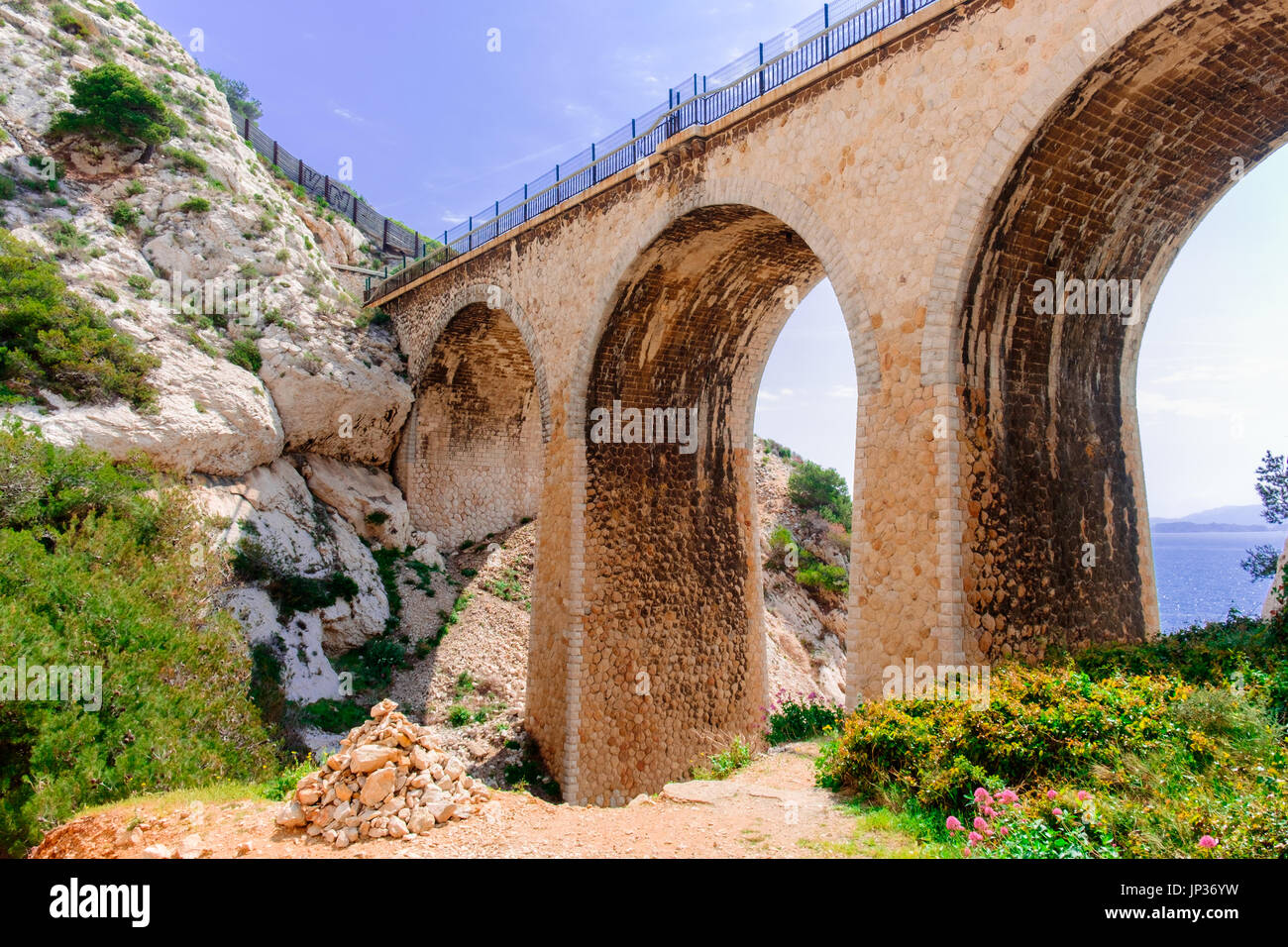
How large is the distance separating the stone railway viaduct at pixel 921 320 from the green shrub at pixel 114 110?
14694 millimetres

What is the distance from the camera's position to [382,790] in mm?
6406

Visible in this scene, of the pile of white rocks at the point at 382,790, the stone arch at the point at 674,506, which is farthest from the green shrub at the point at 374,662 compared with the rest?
the pile of white rocks at the point at 382,790

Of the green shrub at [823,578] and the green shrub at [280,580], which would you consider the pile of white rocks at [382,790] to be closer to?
the green shrub at [280,580]

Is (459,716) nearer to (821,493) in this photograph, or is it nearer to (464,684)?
(464,684)

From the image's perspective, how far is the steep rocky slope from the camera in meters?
16.1

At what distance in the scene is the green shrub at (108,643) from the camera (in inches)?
314

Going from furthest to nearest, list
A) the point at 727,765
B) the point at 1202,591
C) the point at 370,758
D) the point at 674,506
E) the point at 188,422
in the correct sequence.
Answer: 1. the point at 1202,591
2. the point at 188,422
3. the point at 674,506
4. the point at 727,765
5. the point at 370,758

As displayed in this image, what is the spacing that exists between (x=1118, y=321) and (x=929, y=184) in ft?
11.4

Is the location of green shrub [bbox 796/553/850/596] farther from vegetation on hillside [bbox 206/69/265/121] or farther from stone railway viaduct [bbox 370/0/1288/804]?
vegetation on hillside [bbox 206/69/265/121]

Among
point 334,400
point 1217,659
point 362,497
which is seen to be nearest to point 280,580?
point 362,497

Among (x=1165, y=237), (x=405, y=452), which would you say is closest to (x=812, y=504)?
(x=405, y=452)

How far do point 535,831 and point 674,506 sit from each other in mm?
9209

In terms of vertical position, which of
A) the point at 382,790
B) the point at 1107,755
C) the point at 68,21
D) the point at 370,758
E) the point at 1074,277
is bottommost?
the point at 382,790
